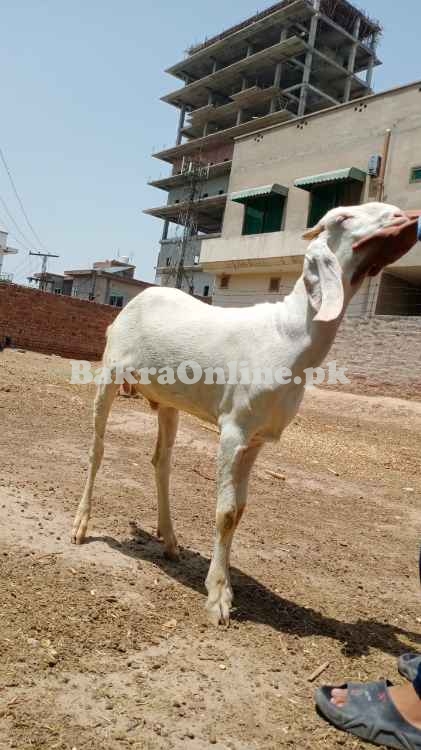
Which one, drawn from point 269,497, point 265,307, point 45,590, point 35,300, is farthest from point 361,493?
point 35,300

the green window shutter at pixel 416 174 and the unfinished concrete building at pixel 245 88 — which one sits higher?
the unfinished concrete building at pixel 245 88

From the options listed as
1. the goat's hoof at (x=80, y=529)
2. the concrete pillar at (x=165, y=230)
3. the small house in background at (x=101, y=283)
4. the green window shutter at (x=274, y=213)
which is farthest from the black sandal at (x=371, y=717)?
the concrete pillar at (x=165, y=230)

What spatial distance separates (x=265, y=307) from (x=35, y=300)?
673 inches

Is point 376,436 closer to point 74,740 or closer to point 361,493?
point 361,493

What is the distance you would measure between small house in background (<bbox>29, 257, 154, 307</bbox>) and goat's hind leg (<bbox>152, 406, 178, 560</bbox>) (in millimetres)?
34318

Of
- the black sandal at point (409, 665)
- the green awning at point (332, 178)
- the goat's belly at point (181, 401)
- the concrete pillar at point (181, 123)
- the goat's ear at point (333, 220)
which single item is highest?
the concrete pillar at point (181, 123)

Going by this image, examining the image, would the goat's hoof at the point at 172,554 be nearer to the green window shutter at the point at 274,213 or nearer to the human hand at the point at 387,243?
the human hand at the point at 387,243

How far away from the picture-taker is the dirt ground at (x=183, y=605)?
2057 millimetres

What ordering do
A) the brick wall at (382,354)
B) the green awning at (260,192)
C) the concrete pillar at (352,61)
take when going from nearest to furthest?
the brick wall at (382,354)
the green awning at (260,192)
the concrete pillar at (352,61)

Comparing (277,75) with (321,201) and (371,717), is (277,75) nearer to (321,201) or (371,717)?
(321,201)

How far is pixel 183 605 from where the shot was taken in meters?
3.01

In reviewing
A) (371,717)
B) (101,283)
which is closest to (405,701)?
(371,717)

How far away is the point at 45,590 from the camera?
2.84m

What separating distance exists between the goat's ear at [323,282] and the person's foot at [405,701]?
61.3 inches
